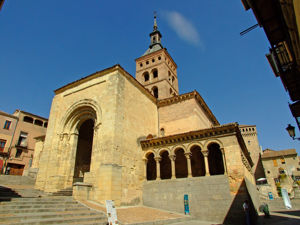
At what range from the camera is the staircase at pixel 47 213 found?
272 inches

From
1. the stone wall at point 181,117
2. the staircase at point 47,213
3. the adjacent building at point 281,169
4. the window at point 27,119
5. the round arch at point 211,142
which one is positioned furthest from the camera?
the adjacent building at point 281,169

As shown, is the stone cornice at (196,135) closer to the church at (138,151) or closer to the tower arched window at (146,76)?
the church at (138,151)

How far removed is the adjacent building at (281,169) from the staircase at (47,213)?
121ft

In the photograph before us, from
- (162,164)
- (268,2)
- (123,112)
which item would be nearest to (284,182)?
(162,164)

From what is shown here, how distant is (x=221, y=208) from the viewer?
35.8ft

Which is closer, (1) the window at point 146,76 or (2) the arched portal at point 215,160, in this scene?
(2) the arched portal at point 215,160

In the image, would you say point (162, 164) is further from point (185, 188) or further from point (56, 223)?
point (56, 223)

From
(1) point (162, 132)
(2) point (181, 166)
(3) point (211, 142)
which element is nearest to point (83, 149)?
(1) point (162, 132)

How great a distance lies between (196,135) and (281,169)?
3213cm

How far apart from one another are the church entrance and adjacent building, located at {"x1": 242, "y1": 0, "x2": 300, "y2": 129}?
51.9 ft

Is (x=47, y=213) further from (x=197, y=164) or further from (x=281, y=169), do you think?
(x=281, y=169)

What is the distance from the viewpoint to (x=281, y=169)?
36.2 m

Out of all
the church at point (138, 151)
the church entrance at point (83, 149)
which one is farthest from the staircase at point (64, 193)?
the church entrance at point (83, 149)

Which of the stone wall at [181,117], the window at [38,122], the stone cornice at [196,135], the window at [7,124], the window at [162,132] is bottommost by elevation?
the stone cornice at [196,135]
